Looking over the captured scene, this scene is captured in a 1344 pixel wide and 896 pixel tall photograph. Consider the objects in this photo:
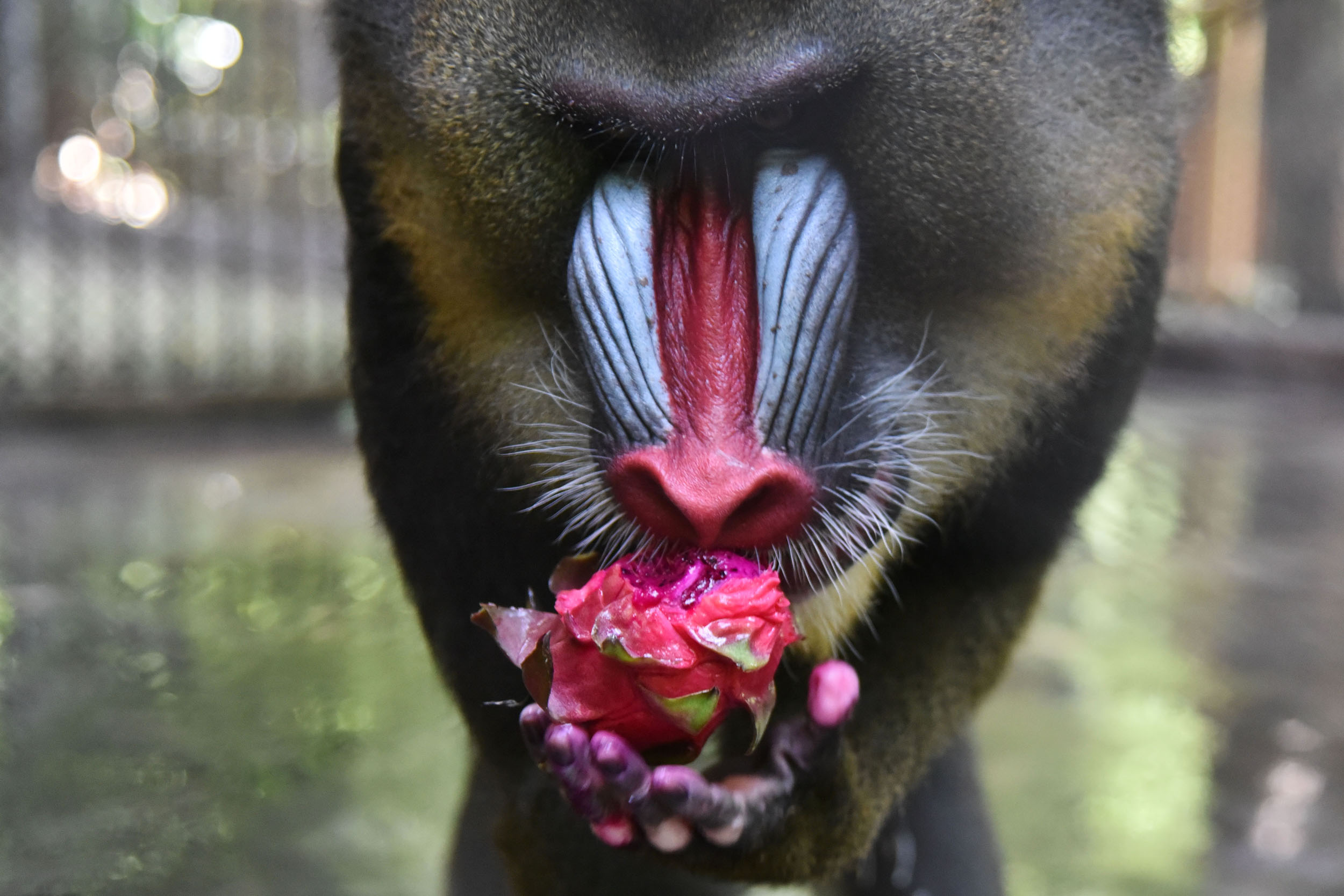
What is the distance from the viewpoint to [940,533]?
6.48ft

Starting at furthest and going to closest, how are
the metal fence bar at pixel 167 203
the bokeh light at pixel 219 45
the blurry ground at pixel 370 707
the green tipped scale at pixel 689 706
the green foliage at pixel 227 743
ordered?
the bokeh light at pixel 219 45 → the metal fence bar at pixel 167 203 → the blurry ground at pixel 370 707 → the green foliage at pixel 227 743 → the green tipped scale at pixel 689 706

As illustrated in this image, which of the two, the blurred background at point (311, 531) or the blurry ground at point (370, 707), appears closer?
the blurry ground at point (370, 707)

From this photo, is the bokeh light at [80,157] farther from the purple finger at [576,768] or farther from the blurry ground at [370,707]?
the purple finger at [576,768]

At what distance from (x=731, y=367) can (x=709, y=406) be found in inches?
2.4

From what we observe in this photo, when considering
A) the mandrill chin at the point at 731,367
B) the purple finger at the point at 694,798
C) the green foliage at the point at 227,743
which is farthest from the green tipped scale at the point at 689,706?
the green foliage at the point at 227,743

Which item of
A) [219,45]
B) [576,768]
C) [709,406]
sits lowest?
[576,768]

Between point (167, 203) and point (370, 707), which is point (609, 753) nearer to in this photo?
point (370, 707)

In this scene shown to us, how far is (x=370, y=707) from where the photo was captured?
2.92 metres

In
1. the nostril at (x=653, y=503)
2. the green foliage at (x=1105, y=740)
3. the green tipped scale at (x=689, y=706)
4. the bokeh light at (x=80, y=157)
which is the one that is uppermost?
the bokeh light at (x=80, y=157)

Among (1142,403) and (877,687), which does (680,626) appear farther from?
(1142,403)

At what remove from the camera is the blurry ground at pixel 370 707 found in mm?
2236

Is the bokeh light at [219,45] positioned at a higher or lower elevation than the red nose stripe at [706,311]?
higher

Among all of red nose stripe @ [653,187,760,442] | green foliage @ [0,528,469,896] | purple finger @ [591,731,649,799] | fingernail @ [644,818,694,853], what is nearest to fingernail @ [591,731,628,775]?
purple finger @ [591,731,649,799]

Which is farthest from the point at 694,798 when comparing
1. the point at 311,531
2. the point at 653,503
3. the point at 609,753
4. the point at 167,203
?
the point at 167,203
